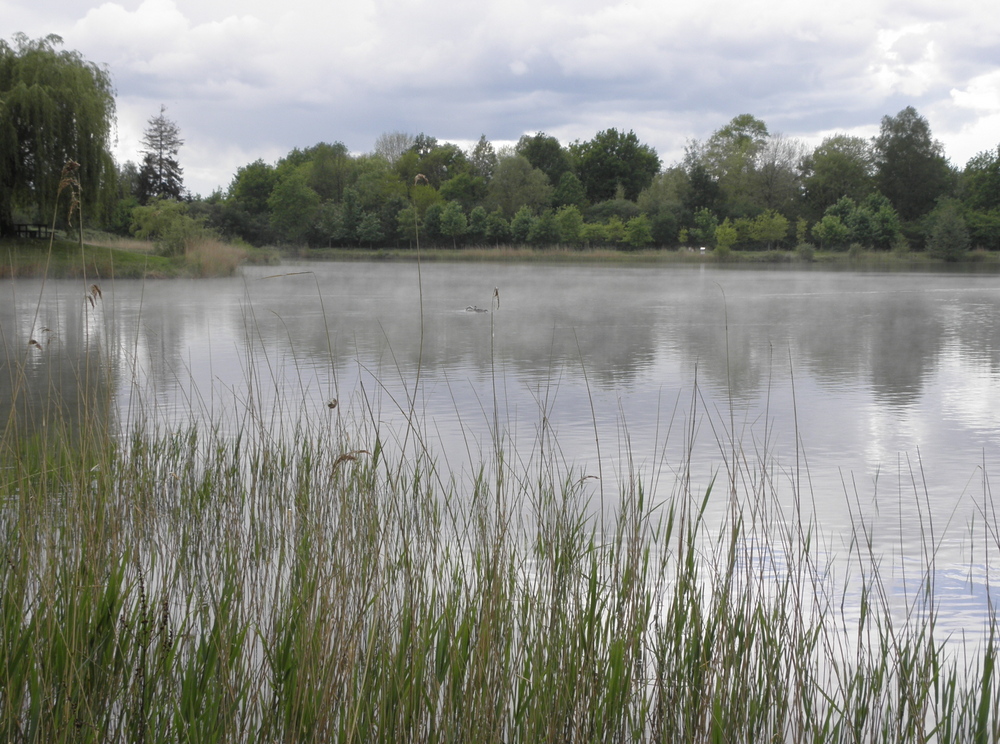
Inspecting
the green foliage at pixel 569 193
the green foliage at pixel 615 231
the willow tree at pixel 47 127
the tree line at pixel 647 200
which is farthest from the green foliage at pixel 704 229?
the willow tree at pixel 47 127

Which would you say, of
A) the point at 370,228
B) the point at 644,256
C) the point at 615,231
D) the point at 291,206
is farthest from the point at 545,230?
the point at 291,206

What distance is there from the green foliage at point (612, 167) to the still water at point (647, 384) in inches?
1587

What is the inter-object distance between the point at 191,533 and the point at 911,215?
170 feet

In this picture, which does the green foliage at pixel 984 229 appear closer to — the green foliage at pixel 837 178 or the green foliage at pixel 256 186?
the green foliage at pixel 837 178

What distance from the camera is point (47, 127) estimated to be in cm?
2005

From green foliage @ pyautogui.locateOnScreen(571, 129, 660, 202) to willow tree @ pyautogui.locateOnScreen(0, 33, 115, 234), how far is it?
128ft

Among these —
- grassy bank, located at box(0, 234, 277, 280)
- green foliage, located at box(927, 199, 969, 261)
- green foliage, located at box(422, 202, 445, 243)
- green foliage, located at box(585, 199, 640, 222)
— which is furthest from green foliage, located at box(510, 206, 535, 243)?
grassy bank, located at box(0, 234, 277, 280)

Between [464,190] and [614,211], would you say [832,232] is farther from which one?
[464,190]

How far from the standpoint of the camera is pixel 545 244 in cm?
4534

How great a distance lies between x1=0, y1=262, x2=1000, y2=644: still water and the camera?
3.53m

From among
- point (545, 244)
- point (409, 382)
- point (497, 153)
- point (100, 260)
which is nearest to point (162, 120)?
point (497, 153)

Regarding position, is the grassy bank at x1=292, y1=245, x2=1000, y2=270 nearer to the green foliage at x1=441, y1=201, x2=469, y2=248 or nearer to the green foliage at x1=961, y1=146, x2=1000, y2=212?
the green foliage at x1=441, y1=201, x2=469, y2=248

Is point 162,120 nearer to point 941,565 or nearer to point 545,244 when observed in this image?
point 545,244

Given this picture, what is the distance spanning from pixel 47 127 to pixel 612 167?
4177 cm
